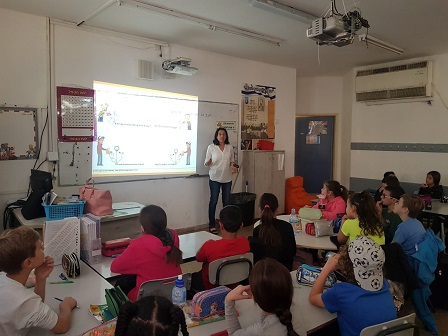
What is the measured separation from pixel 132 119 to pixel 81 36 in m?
1.23

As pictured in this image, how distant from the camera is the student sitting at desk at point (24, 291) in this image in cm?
145

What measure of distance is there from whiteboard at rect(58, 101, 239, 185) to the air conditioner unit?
8.82ft

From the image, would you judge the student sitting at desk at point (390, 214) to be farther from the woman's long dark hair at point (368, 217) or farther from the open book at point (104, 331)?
the open book at point (104, 331)

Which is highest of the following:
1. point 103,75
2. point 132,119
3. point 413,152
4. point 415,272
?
point 103,75

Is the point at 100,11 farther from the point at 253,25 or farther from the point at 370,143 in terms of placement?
the point at 370,143

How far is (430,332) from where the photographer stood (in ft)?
9.37

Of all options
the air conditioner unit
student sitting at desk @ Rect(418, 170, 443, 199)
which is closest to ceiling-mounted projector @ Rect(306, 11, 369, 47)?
student sitting at desk @ Rect(418, 170, 443, 199)

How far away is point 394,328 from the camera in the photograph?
1608 millimetres

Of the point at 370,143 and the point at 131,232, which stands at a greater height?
the point at 370,143

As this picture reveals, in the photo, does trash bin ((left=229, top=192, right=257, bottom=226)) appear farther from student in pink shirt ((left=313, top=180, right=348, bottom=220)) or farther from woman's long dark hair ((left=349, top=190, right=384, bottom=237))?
woman's long dark hair ((left=349, top=190, right=384, bottom=237))

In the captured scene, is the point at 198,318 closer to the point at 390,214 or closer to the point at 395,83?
the point at 390,214

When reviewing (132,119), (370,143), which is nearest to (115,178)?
(132,119)

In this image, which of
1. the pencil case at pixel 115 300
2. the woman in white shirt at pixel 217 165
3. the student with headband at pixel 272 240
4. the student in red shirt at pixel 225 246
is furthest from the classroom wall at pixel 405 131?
the pencil case at pixel 115 300

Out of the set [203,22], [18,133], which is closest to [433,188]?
[203,22]
